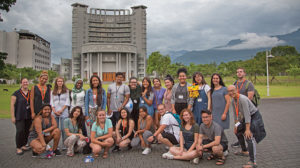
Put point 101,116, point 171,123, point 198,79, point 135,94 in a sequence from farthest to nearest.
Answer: point 135,94 < point 198,79 < point 171,123 < point 101,116

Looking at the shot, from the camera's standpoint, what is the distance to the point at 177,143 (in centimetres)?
484

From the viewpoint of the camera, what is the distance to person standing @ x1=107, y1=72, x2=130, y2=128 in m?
5.75

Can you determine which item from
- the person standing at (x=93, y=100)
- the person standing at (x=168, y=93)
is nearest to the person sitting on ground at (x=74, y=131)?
the person standing at (x=93, y=100)

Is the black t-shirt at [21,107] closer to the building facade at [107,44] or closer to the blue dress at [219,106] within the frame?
the blue dress at [219,106]

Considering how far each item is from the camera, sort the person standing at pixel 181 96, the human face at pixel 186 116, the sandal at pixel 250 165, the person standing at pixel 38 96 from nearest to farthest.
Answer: the sandal at pixel 250 165
the human face at pixel 186 116
the person standing at pixel 38 96
the person standing at pixel 181 96

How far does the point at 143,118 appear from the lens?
16.9ft

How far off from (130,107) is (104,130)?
3.73 ft

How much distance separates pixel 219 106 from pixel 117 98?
9.32ft

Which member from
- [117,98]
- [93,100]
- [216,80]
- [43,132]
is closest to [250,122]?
[216,80]

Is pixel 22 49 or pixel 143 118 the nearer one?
pixel 143 118

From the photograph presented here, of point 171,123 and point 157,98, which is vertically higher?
point 157,98

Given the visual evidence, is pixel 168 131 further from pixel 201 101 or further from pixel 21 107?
pixel 21 107

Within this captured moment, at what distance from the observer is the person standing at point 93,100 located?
5.44 meters

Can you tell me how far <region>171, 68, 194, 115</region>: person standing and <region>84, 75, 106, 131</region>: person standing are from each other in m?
2.03
